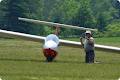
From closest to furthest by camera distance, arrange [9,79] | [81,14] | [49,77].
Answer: [9,79]
[49,77]
[81,14]

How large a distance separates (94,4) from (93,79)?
505 ft

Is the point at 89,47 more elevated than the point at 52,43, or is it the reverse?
the point at 52,43

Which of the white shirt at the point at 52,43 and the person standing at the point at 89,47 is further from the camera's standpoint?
the white shirt at the point at 52,43

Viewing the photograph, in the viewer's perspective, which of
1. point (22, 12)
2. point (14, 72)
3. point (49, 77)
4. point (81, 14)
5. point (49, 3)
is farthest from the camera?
point (49, 3)

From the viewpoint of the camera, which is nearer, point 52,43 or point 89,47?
point 89,47

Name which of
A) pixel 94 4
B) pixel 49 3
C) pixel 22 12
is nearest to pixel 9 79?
pixel 22 12

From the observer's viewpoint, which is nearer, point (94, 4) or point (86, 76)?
point (86, 76)

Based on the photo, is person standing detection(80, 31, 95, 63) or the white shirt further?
the white shirt

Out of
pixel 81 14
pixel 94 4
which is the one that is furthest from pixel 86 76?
pixel 94 4

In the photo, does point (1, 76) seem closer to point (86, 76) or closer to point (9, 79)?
point (9, 79)

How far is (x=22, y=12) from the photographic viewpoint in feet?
295

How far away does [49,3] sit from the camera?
189000 millimetres

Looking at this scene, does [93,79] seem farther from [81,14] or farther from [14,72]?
[81,14]

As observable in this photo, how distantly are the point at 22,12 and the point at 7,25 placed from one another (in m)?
3.52
